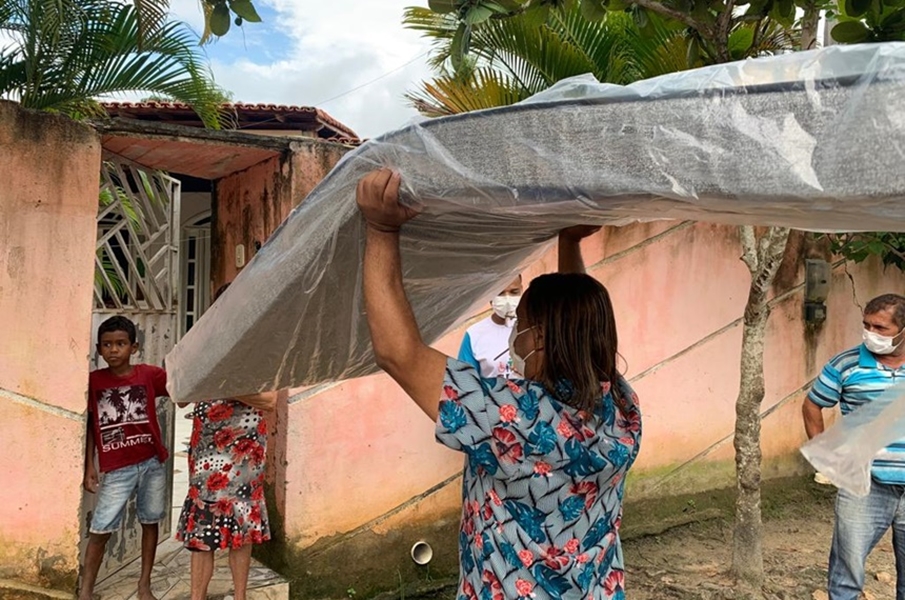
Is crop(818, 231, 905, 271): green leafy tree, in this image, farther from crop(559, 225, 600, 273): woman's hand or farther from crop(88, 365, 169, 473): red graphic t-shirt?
crop(88, 365, 169, 473): red graphic t-shirt

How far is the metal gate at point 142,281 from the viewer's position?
3.95 meters

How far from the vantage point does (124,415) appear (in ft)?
11.8

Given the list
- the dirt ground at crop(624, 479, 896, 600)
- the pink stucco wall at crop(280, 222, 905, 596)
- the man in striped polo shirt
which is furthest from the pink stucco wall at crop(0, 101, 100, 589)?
the man in striped polo shirt

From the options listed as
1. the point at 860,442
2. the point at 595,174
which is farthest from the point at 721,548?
the point at 595,174

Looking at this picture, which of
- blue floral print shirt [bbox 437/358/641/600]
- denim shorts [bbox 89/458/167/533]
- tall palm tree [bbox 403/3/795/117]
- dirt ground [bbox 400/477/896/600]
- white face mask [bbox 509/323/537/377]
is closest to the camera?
blue floral print shirt [bbox 437/358/641/600]

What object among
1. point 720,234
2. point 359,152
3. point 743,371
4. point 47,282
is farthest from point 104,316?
point 720,234

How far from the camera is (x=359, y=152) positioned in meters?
1.59

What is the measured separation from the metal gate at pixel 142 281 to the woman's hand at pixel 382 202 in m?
2.70

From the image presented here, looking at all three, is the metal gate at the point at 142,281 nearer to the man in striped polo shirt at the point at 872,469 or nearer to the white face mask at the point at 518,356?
the white face mask at the point at 518,356

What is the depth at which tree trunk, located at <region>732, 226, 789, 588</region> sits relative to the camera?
4172 millimetres

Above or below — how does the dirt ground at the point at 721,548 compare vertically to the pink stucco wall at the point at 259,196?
below

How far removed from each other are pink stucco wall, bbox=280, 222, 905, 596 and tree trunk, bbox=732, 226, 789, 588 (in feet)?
2.89

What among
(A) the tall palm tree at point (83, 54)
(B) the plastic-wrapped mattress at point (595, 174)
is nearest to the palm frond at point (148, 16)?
(A) the tall palm tree at point (83, 54)

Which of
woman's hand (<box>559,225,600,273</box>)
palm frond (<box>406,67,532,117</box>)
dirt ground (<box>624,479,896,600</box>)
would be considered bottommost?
dirt ground (<box>624,479,896,600</box>)
